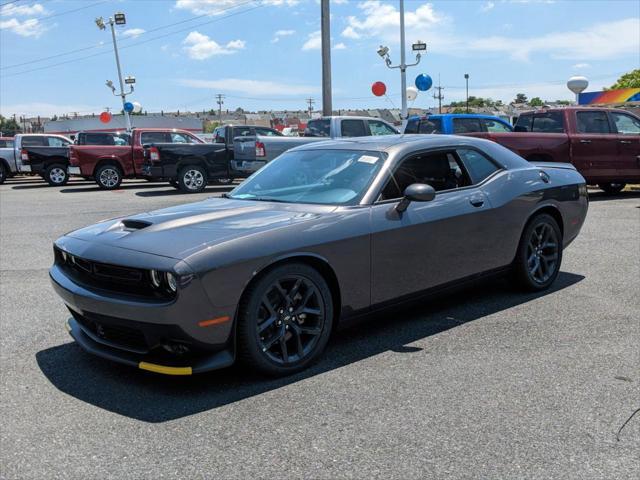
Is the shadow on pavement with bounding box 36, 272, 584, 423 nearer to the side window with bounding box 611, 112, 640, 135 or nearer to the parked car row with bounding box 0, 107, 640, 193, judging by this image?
the parked car row with bounding box 0, 107, 640, 193

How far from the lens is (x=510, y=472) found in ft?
9.15

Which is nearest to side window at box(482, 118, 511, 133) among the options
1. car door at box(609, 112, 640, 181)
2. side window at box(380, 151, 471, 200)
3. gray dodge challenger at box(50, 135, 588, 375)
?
car door at box(609, 112, 640, 181)

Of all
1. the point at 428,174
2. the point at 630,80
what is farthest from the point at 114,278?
the point at 630,80

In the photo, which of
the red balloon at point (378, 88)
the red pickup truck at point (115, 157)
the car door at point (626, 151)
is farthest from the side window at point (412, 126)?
the red balloon at point (378, 88)

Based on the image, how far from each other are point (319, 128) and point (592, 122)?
6.94 m

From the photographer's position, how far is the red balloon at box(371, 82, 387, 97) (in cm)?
2197

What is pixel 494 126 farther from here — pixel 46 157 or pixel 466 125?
pixel 46 157

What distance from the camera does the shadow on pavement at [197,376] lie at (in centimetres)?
361

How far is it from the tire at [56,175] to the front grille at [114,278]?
18916 mm

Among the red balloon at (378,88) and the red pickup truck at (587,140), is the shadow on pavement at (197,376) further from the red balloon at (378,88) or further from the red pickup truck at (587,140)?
the red balloon at (378,88)

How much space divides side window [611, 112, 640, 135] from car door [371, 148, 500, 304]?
9.37m

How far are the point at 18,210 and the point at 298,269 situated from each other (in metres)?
11.8

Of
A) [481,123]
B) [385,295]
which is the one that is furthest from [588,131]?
[385,295]

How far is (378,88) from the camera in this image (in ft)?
72.4
